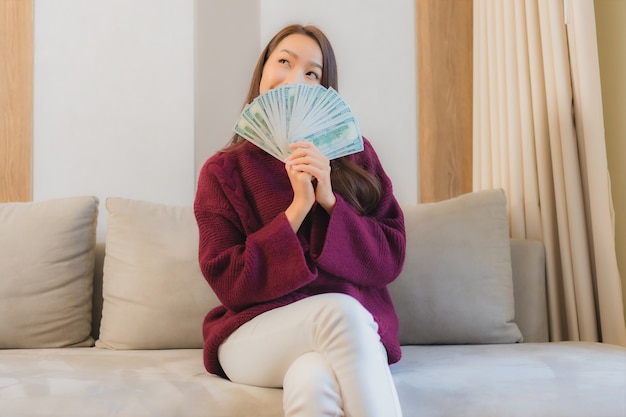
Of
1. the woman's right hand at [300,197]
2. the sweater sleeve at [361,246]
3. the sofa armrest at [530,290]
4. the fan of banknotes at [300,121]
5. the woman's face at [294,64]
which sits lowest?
the sofa armrest at [530,290]

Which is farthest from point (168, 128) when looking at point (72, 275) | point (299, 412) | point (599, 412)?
point (599, 412)

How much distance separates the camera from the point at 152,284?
222cm

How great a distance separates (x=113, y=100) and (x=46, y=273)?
0.83 metres

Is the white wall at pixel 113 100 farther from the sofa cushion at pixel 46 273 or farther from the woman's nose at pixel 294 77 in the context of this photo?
the woman's nose at pixel 294 77

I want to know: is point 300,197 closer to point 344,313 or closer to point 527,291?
point 344,313

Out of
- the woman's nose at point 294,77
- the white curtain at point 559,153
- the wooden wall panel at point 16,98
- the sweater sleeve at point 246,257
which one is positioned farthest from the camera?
the wooden wall panel at point 16,98

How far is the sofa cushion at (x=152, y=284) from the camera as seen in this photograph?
7.22 feet

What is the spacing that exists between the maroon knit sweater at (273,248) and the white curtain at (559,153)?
80 centimetres

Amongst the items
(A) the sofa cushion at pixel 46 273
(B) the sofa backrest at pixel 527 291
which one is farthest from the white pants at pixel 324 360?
(B) the sofa backrest at pixel 527 291

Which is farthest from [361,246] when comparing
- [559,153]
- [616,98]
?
[616,98]

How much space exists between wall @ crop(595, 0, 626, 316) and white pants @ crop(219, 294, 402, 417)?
1365 mm

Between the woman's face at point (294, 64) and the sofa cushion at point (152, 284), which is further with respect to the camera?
the sofa cushion at point (152, 284)

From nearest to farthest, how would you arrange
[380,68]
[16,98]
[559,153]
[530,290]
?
[530,290] → [559,153] → [16,98] → [380,68]

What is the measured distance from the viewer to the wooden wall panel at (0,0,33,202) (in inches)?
108
